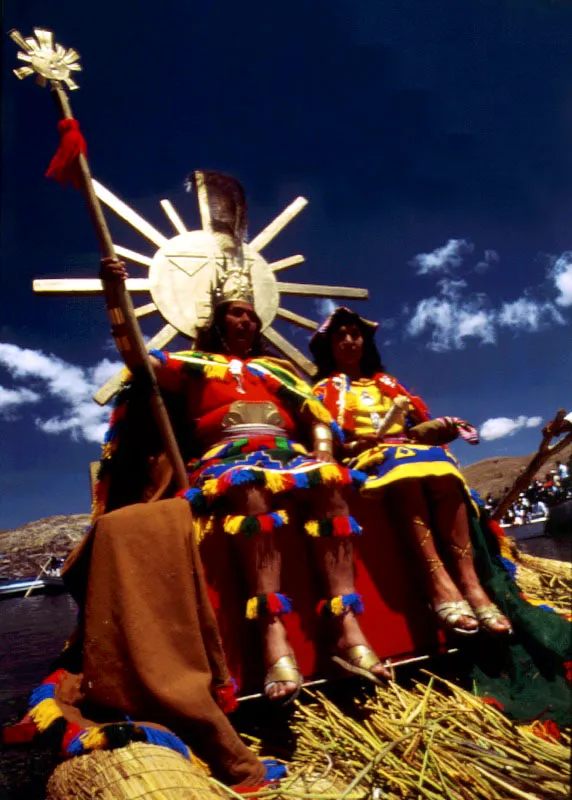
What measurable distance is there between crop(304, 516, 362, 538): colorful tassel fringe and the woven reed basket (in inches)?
41.6

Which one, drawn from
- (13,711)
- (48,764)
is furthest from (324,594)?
(13,711)

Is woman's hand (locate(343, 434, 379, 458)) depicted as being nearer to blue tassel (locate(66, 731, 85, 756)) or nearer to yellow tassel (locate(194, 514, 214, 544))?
yellow tassel (locate(194, 514, 214, 544))

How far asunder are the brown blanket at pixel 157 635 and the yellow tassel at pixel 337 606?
0.51 m

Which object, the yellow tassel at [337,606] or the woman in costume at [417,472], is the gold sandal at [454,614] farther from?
the yellow tassel at [337,606]

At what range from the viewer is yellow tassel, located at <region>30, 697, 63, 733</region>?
5.05 feet

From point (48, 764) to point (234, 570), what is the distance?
1.12 meters

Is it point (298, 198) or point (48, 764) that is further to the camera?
point (298, 198)

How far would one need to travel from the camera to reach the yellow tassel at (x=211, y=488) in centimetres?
211

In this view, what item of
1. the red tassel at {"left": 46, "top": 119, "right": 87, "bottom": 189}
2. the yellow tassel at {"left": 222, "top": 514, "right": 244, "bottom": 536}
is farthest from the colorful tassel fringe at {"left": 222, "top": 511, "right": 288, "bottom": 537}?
the red tassel at {"left": 46, "top": 119, "right": 87, "bottom": 189}

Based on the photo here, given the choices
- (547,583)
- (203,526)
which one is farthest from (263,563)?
(547,583)

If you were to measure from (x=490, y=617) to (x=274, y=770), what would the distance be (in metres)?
1.18

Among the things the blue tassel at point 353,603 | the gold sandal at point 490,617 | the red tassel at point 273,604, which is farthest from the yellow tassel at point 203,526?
the gold sandal at point 490,617

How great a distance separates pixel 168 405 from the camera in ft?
9.62

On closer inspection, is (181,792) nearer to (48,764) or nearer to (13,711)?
(48,764)
